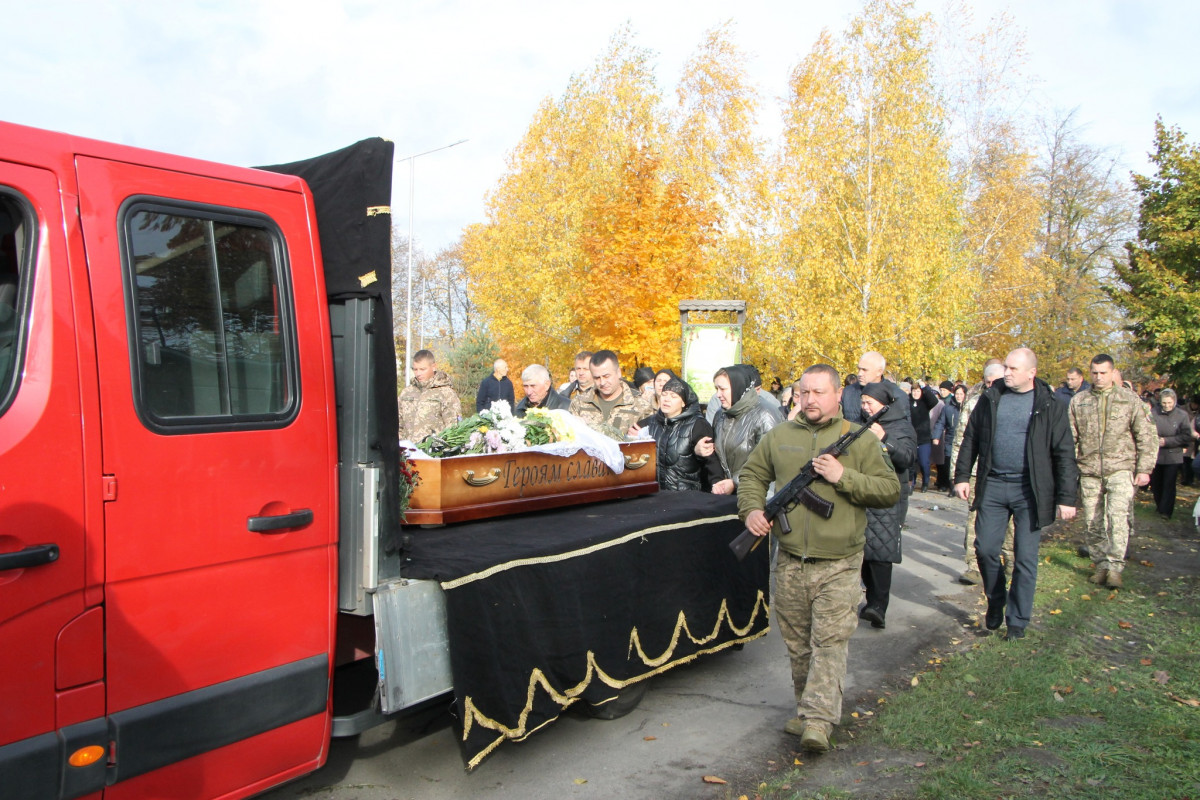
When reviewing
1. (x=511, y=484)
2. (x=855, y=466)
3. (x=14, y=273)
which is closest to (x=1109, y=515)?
(x=855, y=466)

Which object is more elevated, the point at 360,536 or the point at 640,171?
the point at 640,171

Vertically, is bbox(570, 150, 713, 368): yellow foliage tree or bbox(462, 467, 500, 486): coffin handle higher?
bbox(570, 150, 713, 368): yellow foliage tree

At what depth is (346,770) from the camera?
13.6ft

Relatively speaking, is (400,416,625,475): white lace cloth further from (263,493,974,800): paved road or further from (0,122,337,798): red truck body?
(0,122,337,798): red truck body

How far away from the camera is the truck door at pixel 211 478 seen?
8.91 feet

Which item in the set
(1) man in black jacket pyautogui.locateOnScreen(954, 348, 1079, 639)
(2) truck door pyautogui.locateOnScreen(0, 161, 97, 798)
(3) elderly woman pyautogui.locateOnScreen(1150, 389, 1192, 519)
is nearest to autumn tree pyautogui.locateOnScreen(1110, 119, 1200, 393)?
(3) elderly woman pyautogui.locateOnScreen(1150, 389, 1192, 519)

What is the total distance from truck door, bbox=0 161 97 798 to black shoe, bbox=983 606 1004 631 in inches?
236

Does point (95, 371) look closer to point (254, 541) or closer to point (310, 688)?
point (254, 541)

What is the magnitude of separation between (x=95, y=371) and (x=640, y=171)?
58.2 ft

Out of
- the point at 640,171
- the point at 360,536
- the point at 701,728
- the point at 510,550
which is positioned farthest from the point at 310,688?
the point at 640,171

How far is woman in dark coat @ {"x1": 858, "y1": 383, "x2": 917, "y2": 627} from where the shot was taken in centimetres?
660

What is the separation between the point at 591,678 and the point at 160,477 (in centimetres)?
235

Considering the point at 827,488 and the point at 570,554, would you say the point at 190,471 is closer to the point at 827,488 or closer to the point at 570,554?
the point at 570,554

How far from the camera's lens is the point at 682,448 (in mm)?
6641
